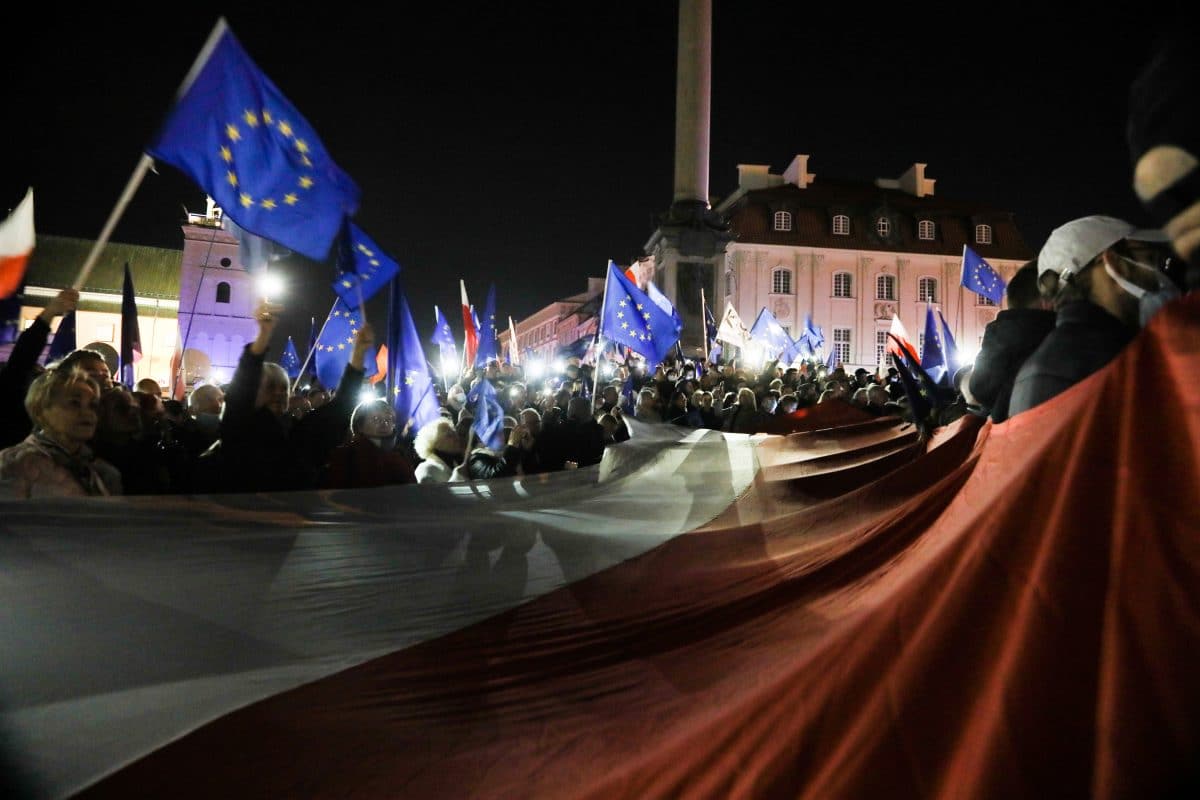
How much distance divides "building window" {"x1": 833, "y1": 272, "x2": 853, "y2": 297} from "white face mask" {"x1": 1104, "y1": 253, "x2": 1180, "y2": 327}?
60845mm

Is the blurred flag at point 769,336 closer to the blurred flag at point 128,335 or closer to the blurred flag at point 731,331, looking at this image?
the blurred flag at point 731,331

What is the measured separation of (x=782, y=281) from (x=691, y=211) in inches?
1273

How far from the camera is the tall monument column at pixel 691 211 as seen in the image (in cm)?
2788

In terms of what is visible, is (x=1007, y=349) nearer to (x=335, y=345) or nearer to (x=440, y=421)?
(x=440, y=421)

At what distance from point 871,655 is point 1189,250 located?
1.03m

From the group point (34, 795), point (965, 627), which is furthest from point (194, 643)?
point (965, 627)

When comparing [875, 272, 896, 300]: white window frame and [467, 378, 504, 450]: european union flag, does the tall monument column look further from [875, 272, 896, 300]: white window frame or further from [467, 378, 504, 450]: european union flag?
[875, 272, 896, 300]: white window frame

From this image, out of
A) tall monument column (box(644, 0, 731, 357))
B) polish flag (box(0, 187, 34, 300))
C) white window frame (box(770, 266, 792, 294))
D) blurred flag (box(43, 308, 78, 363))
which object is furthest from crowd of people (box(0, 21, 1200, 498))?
white window frame (box(770, 266, 792, 294))

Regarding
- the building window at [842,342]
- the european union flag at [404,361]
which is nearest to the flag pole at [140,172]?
the european union flag at [404,361]

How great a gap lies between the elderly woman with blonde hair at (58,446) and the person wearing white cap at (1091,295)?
399 cm

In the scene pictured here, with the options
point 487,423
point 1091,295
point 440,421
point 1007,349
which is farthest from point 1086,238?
point 487,423

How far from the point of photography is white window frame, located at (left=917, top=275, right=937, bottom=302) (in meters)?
62.7

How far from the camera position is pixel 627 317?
14438mm

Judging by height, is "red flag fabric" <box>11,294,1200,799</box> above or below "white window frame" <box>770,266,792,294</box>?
below
